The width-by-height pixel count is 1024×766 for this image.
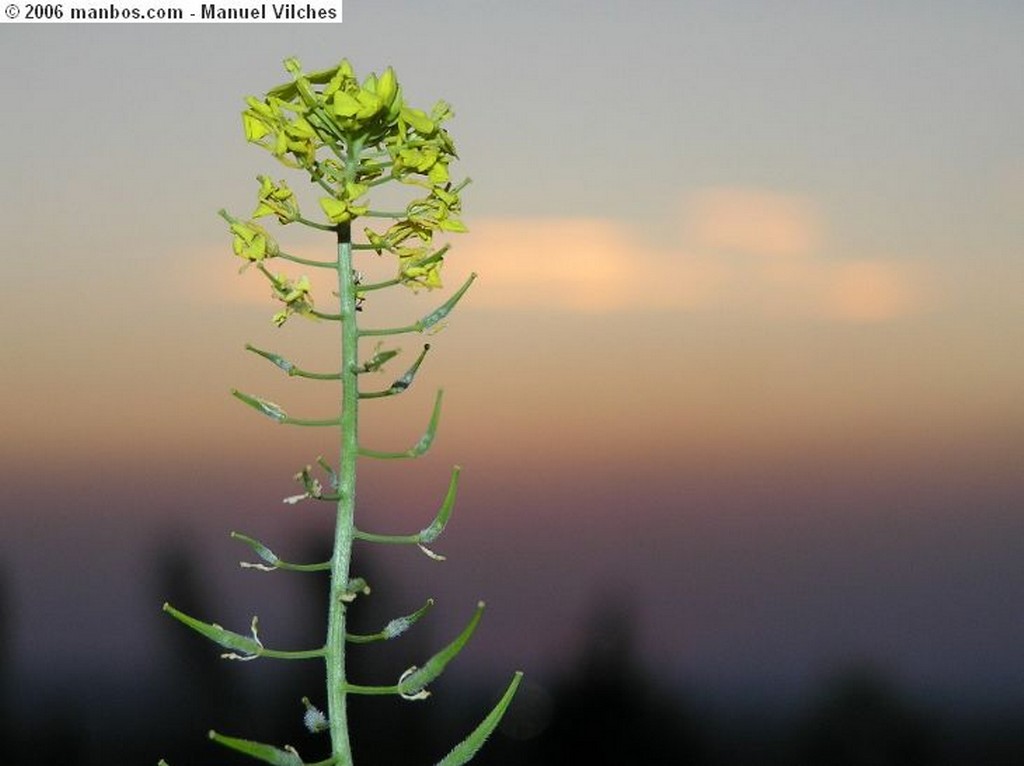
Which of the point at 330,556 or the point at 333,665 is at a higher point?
the point at 330,556

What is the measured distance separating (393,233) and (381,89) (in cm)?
32

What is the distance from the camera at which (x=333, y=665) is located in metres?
2.71

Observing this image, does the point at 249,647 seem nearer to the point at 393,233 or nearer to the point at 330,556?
the point at 330,556

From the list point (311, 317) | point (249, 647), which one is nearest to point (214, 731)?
point (249, 647)

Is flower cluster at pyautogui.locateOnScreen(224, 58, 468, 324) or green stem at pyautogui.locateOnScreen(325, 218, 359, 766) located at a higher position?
flower cluster at pyautogui.locateOnScreen(224, 58, 468, 324)

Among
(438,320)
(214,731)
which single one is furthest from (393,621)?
(438,320)

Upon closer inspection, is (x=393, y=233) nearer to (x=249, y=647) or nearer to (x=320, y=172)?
(x=320, y=172)

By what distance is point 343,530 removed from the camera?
2709mm

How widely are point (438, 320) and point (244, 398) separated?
45 cm

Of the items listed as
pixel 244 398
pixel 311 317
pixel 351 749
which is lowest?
pixel 351 749

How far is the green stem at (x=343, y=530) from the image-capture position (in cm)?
269

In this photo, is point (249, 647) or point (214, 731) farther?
point (249, 647)

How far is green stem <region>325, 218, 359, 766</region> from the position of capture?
2.69 meters

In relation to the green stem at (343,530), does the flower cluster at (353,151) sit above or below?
above
